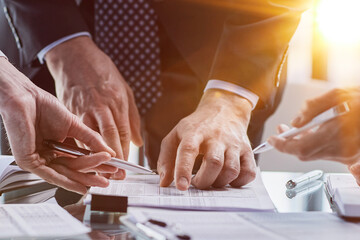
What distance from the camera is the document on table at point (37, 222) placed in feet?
1.78

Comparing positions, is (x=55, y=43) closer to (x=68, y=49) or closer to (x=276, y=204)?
(x=68, y=49)

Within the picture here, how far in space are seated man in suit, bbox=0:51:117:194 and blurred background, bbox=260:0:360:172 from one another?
2345 millimetres

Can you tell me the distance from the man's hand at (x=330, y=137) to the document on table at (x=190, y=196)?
0.37 ft

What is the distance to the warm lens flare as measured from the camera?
11.5 feet

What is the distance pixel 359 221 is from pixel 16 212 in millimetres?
521

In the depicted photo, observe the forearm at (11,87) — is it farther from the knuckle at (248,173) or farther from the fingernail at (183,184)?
the knuckle at (248,173)

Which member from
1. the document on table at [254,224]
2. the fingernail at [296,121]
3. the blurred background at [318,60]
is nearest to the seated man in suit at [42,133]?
the document on table at [254,224]

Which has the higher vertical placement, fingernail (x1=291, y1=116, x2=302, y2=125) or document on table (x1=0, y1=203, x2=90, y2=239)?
fingernail (x1=291, y1=116, x2=302, y2=125)

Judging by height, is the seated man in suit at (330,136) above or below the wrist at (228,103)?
above

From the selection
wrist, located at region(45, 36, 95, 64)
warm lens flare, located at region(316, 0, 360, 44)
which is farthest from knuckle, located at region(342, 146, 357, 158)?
warm lens flare, located at region(316, 0, 360, 44)

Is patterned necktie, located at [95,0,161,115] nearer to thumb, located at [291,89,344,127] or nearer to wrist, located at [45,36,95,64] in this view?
wrist, located at [45,36,95,64]

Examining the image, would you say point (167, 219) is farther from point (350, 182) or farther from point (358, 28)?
point (358, 28)

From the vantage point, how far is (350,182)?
0.90 m

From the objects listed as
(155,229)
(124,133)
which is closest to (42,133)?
(124,133)
